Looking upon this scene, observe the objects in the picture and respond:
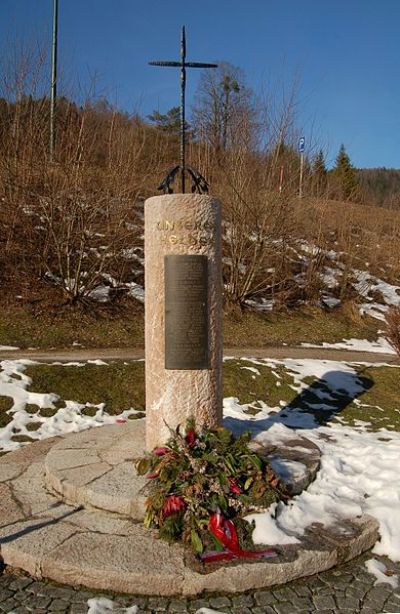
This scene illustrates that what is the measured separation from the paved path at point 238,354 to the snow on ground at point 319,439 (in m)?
1.20

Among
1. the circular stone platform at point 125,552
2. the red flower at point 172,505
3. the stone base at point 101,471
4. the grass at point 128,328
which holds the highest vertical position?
the grass at point 128,328

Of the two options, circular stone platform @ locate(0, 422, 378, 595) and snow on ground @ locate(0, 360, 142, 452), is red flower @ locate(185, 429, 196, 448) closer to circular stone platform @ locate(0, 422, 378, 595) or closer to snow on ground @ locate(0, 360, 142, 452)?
circular stone platform @ locate(0, 422, 378, 595)

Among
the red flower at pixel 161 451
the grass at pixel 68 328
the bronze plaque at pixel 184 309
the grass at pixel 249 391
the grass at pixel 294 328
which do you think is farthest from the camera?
the grass at pixel 294 328

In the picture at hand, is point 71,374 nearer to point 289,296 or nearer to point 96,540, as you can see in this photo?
point 96,540

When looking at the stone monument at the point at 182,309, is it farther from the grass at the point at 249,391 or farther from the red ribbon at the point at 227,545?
the grass at the point at 249,391

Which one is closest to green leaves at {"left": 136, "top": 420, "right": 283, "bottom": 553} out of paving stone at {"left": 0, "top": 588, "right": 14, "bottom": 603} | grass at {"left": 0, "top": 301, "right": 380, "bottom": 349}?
paving stone at {"left": 0, "top": 588, "right": 14, "bottom": 603}

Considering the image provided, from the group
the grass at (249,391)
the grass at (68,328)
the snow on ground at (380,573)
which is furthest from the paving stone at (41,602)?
the grass at (68,328)

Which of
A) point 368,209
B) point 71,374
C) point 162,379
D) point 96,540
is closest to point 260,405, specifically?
point 71,374

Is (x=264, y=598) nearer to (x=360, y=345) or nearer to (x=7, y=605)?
(x=7, y=605)

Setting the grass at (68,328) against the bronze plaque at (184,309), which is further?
the grass at (68,328)

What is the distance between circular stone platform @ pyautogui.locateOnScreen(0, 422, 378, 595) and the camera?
2912 mm

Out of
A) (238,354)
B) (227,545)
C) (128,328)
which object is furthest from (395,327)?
(227,545)

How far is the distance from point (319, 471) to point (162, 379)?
1657 mm

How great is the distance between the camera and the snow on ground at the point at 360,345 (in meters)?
12.7
